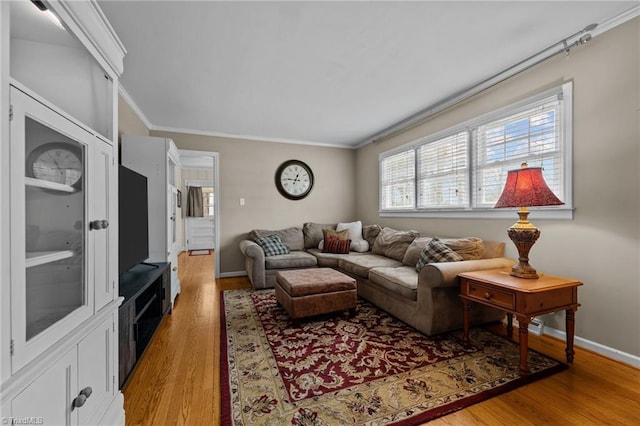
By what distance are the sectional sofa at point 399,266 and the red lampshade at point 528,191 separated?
671mm

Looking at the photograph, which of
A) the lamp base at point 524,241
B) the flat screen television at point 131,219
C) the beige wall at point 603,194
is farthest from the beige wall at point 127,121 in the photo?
the beige wall at point 603,194

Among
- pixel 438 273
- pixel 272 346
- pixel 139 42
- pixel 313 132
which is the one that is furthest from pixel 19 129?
pixel 313 132

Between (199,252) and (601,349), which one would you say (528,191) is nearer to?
(601,349)

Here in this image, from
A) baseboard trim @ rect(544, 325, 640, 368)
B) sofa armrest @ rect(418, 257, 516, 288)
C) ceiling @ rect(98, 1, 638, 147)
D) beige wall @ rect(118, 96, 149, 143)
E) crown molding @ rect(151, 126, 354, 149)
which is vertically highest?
ceiling @ rect(98, 1, 638, 147)

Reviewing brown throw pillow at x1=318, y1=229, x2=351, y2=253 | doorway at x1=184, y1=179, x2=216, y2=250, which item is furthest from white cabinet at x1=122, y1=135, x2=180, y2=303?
A: doorway at x1=184, y1=179, x2=216, y2=250

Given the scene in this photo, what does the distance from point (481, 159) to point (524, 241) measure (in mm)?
1321

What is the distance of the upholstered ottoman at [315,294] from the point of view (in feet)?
8.34

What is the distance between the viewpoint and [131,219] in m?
2.25

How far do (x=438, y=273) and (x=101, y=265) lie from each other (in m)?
2.24

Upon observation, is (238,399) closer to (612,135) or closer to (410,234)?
(410,234)

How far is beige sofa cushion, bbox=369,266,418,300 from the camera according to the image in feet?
8.08

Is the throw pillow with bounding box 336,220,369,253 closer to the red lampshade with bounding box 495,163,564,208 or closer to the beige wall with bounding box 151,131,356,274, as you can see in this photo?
the beige wall with bounding box 151,131,356,274

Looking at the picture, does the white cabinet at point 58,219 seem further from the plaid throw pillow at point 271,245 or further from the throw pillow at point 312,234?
the throw pillow at point 312,234

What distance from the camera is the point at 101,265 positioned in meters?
1.30
